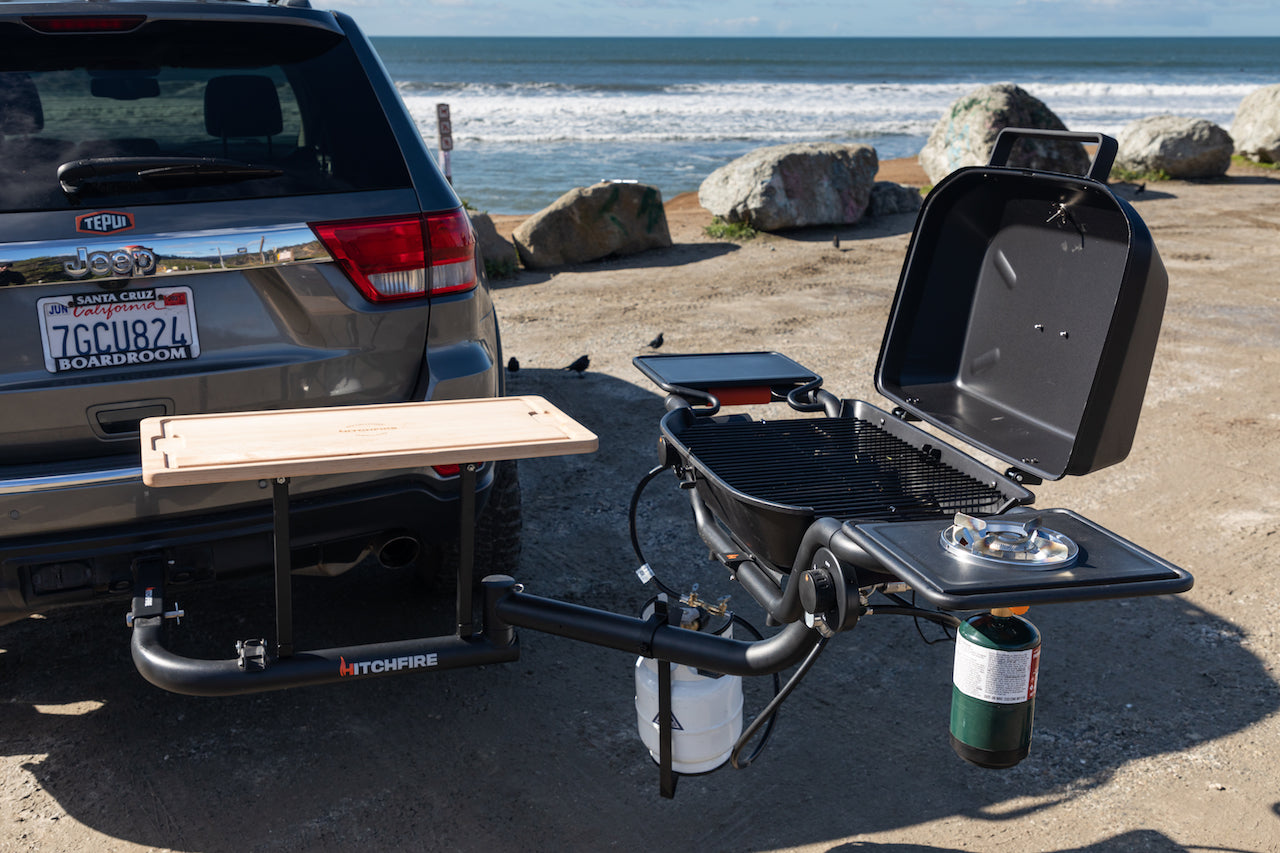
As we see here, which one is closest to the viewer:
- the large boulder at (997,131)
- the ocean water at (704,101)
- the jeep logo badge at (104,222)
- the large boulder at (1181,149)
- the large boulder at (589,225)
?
the jeep logo badge at (104,222)

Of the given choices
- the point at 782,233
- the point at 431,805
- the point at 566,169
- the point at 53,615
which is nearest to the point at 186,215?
the point at 431,805

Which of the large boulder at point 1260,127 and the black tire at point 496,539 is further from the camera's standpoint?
the large boulder at point 1260,127

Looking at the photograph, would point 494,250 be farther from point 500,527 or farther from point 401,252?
point 401,252

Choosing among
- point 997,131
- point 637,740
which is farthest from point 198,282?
point 997,131

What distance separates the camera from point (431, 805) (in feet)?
9.13

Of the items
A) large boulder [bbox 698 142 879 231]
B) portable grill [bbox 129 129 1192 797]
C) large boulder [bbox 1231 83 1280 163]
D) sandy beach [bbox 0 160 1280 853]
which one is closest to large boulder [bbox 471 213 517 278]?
large boulder [bbox 698 142 879 231]

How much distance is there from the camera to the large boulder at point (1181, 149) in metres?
15.2

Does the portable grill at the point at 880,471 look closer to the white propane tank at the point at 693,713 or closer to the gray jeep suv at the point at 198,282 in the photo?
the white propane tank at the point at 693,713

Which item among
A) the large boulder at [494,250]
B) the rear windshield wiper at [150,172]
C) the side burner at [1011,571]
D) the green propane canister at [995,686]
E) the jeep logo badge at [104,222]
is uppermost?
the rear windshield wiper at [150,172]

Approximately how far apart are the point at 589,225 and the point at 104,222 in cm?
816

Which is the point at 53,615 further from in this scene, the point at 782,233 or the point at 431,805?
the point at 782,233

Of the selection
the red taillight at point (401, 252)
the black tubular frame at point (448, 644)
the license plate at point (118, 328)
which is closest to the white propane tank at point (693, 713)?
the black tubular frame at point (448, 644)

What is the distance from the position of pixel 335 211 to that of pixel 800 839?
6.54 feet

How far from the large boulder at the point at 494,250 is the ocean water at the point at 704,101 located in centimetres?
636
